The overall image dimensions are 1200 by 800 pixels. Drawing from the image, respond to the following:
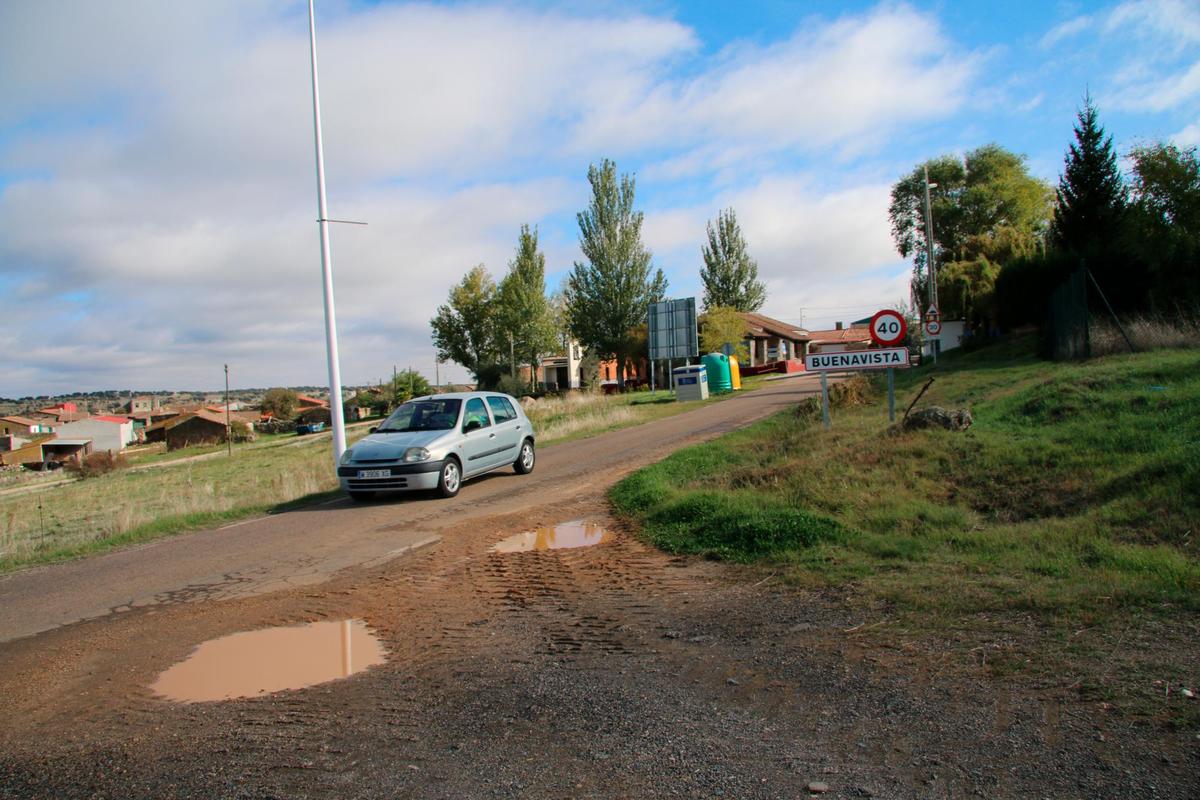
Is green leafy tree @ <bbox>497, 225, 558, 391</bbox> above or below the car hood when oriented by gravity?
above

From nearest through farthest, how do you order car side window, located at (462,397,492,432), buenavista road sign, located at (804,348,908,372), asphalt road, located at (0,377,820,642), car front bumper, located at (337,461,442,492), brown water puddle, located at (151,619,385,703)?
brown water puddle, located at (151,619,385,703)
asphalt road, located at (0,377,820,642)
car front bumper, located at (337,461,442,492)
buenavista road sign, located at (804,348,908,372)
car side window, located at (462,397,492,432)

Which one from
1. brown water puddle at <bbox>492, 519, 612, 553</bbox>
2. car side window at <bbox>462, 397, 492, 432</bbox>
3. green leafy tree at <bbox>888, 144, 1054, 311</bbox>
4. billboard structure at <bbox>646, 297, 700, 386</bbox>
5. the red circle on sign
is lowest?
brown water puddle at <bbox>492, 519, 612, 553</bbox>

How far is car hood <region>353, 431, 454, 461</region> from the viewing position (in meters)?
12.1

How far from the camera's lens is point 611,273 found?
55.8 metres

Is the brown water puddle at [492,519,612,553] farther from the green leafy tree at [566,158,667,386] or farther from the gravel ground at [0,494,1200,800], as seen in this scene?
the green leafy tree at [566,158,667,386]

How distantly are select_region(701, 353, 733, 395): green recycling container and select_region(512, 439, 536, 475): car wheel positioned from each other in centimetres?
2292

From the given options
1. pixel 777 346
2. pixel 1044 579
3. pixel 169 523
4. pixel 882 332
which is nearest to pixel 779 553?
pixel 1044 579

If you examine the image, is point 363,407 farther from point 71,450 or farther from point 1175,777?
point 1175,777

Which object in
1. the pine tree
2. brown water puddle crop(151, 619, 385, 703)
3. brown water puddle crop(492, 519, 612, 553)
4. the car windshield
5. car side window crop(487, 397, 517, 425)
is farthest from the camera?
the pine tree

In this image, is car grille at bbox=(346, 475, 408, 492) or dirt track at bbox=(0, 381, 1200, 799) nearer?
dirt track at bbox=(0, 381, 1200, 799)

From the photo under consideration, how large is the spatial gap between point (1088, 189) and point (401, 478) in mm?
A: 31267

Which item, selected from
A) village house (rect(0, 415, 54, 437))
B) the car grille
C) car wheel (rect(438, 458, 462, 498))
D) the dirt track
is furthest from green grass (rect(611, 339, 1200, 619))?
village house (rect(0, 415, 54, 437))

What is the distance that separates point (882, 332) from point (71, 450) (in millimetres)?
95816

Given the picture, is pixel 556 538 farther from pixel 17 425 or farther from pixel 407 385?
pixel 17 425
